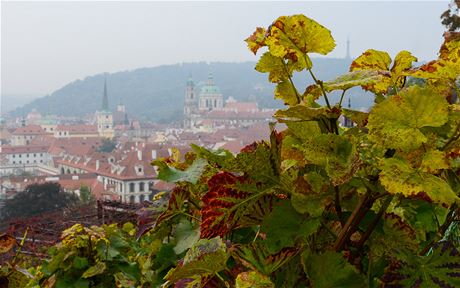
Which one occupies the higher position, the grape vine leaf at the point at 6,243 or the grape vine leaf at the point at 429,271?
the grape vine leaf at the point at 429,271

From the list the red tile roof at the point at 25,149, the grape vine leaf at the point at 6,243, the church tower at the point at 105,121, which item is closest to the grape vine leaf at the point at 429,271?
the grape vine leaf at the point at 6,243

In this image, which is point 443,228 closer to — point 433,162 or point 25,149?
point 433,162

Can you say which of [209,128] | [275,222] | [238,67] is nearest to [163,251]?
[275,222]

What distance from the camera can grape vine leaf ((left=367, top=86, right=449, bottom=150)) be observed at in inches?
10.8

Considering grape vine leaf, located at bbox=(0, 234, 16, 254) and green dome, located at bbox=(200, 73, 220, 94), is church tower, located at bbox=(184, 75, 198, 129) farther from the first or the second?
grape vine leaf, located at bbox=(0, 234, 16, 254)

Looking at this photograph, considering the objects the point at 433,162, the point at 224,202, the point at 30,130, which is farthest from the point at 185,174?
the point at 30,130

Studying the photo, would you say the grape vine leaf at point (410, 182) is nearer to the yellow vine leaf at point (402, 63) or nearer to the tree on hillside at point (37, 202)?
the yellow vine leaf at point (402, 63)

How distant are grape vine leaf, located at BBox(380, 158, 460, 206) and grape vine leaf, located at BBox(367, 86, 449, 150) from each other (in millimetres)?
11

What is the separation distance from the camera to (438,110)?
277 mm

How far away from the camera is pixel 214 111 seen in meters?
53.8

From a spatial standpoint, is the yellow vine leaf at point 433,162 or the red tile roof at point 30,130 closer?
the yellow vine leaf at point 433,162

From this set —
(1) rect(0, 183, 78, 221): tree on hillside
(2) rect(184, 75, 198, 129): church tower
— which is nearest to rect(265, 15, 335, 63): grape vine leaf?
(1) rect(0, 183, 78, 221): tree on hillside

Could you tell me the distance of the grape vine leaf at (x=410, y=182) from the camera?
261mm

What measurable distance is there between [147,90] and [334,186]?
230ft
